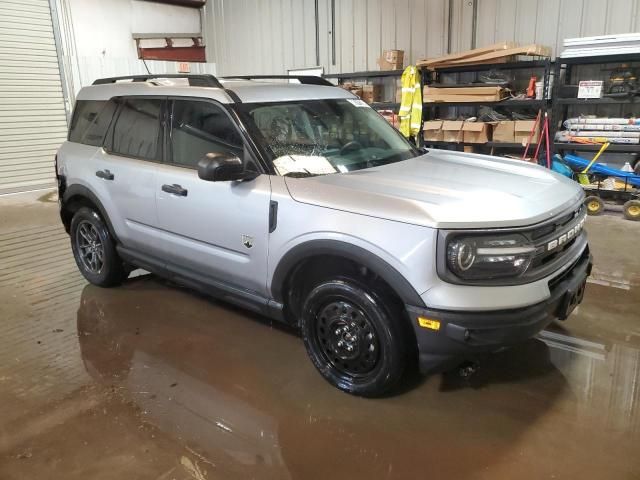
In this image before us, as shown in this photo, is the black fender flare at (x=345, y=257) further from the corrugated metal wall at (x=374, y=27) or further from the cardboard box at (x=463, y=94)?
the corrugated metal wall at (x=374, y=27)

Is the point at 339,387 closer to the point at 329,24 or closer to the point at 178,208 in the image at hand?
the point at 178,208

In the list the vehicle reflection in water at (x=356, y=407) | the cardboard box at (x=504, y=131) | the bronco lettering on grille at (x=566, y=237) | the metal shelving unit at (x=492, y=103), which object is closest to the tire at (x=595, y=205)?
the metal shelving unit at (x=492, y=103)

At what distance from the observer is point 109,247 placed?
425 centimetres

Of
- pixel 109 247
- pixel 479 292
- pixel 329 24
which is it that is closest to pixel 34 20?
pixel 329 24

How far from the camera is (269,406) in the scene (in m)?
2.81

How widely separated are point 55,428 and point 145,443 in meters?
0.52

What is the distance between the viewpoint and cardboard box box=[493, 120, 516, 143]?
743 centimetres

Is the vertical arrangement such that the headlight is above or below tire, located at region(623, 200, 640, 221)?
above

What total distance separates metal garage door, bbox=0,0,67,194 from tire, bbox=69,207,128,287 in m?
6.00

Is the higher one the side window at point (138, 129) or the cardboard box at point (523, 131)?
the side window at point (138, 129)

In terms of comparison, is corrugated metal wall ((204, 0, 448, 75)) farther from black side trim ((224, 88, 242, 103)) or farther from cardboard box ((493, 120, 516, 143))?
black side trim ((224, 88, 242, 103))

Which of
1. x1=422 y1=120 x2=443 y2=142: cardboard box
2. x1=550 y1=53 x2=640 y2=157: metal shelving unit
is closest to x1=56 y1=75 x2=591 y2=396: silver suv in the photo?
x1=550 y1=53 x2=640 y2=157: metal shelving unit

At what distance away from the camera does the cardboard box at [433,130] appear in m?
8.02

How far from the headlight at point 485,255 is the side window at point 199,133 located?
4.81 ft
